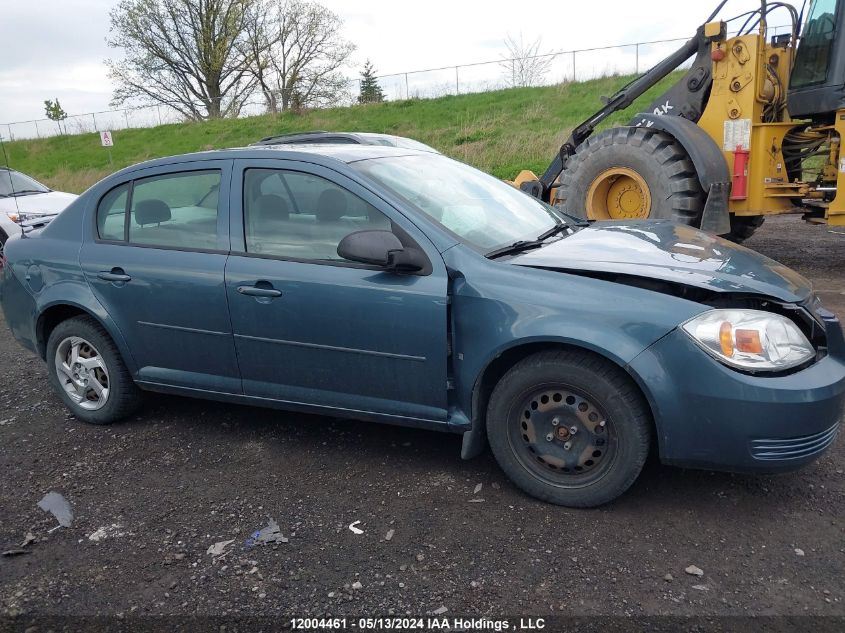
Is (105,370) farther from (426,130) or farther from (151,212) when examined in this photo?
(426,130)

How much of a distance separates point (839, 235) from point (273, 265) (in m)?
9.69

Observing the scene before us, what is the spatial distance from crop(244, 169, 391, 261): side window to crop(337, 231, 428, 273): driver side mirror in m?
0.18

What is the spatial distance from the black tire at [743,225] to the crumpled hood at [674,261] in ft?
16.9

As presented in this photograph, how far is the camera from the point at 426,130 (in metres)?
24.6

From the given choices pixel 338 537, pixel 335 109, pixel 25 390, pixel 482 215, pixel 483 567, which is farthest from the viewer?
pixel 335 109

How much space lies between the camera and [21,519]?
3439 millimetres

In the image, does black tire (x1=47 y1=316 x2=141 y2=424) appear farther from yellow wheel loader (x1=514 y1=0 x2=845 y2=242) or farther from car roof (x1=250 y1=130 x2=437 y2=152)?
yellow wheel loader (x1=514 y1=0 x2=845 y2=242)

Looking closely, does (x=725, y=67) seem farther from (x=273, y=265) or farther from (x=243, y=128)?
(x=243, y=128)

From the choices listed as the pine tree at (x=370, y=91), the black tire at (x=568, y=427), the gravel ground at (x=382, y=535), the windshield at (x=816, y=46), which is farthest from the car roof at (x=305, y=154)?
the pine tree at (x=370, y=91)

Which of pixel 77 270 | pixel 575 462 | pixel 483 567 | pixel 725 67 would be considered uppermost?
pixel 725 67

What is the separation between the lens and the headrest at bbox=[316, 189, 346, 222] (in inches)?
141

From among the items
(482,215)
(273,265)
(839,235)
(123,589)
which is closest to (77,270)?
(273,265)

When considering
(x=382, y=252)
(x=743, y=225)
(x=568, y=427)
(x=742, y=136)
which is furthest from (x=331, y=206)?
(x=743, y=225)

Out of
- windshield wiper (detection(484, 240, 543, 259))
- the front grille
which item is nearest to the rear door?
windshield wiper (detection(484, 240, 543, 259))
